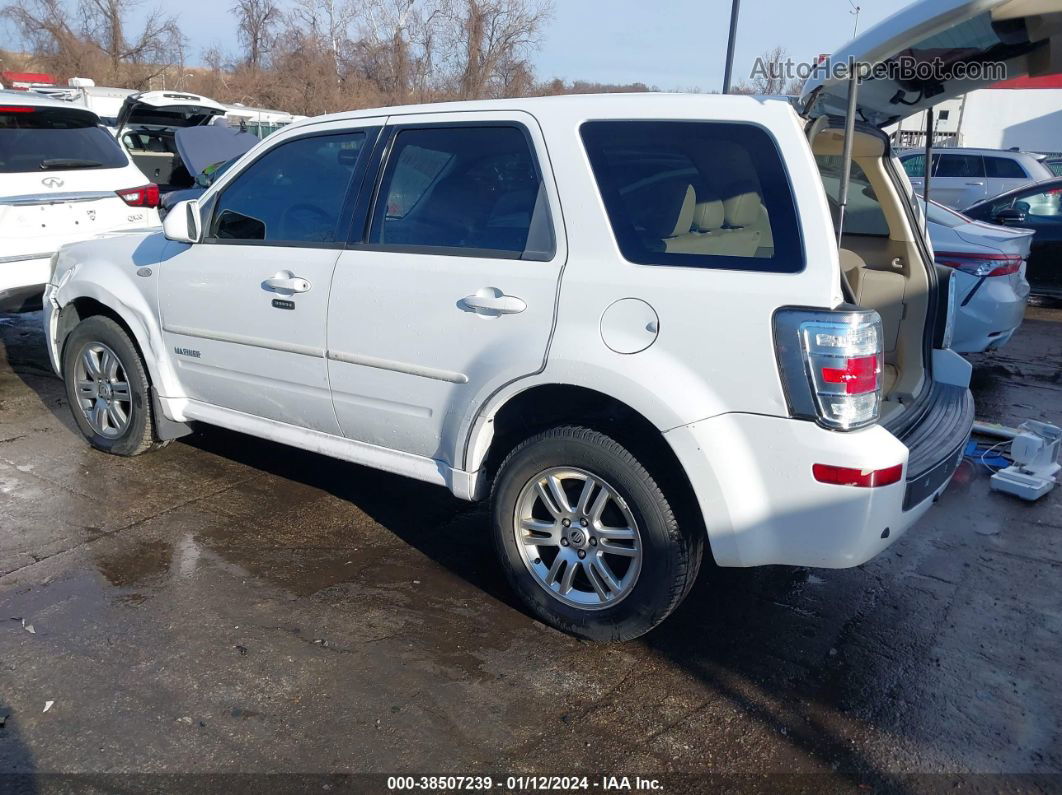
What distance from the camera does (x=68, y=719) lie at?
298cm

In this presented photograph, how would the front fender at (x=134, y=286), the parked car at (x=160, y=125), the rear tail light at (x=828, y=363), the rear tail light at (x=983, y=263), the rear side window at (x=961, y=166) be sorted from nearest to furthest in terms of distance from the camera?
the rear tail light at (x=828, y=363)
the front fender at (x=134, y=286)
the rear tail light at (x=983, y=263)
the parked car at (x=160, y=125)
the rear side window at (x=961, y=166)

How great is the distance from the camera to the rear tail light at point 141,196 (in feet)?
24.6

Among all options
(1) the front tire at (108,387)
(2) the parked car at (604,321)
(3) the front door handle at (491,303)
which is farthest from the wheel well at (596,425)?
(1) the front tire at (108,387)

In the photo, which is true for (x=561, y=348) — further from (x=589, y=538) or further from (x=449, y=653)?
(x=449, y=653)

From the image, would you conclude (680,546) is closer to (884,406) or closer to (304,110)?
(884,406)

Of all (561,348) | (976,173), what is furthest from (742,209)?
(976,173)

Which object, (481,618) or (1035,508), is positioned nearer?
(481,618)

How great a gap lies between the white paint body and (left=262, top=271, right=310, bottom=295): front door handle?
0.04m

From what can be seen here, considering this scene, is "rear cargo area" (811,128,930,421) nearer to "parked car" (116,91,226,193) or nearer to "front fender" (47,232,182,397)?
"front fender" (47,232,182,397)

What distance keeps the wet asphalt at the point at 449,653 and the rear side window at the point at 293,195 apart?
4.65 ft

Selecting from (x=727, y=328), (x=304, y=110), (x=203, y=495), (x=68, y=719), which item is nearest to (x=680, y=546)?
(x=727, y=328)

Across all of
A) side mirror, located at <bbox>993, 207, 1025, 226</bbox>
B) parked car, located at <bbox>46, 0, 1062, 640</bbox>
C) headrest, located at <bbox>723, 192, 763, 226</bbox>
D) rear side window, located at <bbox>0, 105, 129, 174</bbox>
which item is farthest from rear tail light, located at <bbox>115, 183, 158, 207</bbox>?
side mirror, located at <bbox>993, 207, 1025, 226</bbox>

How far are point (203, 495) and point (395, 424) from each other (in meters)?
1.58

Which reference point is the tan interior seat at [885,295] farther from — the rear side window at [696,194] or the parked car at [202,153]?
the parked car at [202,153]
